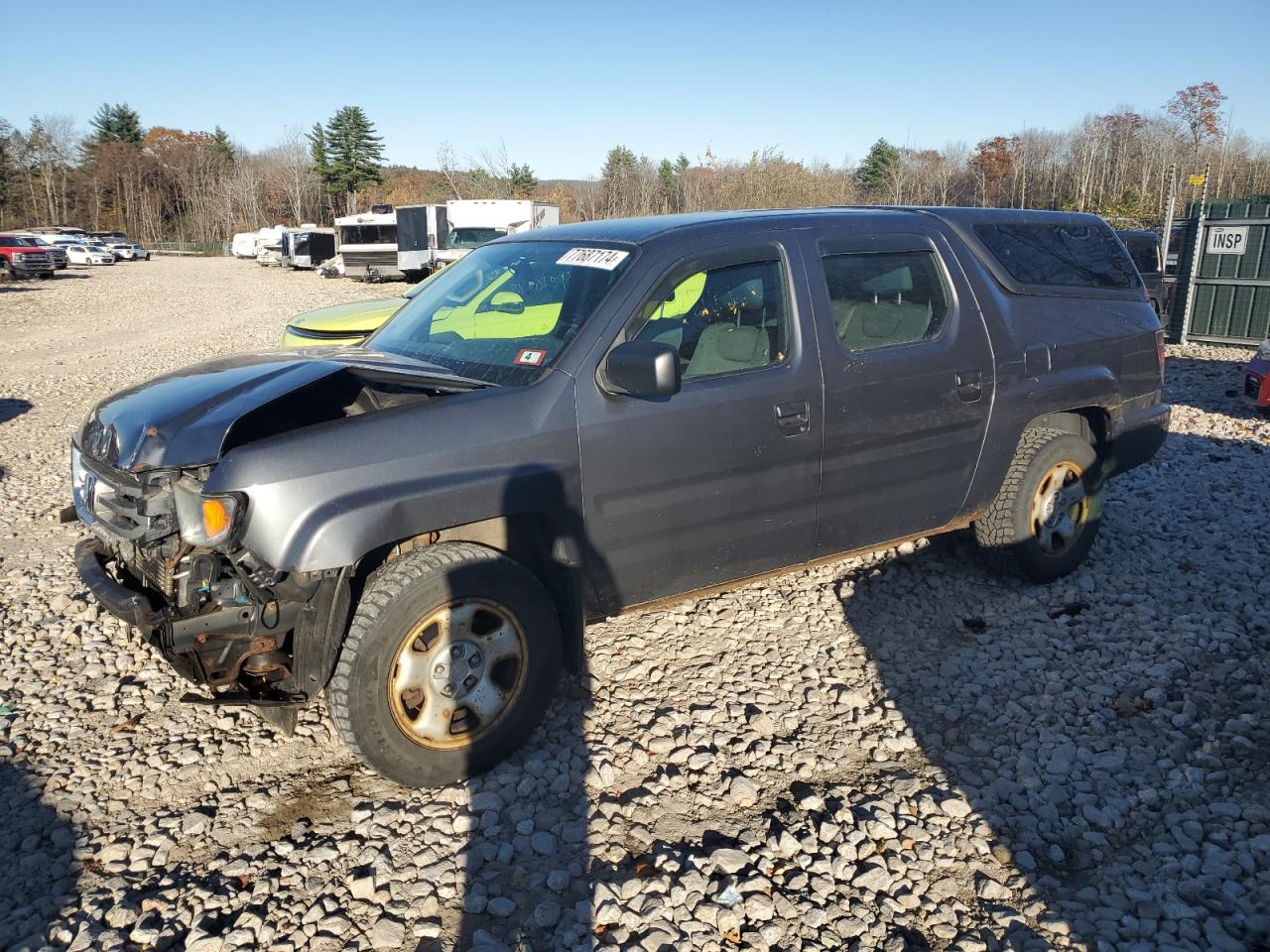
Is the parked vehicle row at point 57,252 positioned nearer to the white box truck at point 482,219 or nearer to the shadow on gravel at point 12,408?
the white box truck at point 482,219

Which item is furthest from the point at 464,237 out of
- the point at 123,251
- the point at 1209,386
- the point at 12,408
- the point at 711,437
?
the point at 123,251

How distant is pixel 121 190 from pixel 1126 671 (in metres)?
96.0

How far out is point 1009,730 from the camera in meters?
3.84

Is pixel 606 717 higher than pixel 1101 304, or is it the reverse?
pixel 1101 304

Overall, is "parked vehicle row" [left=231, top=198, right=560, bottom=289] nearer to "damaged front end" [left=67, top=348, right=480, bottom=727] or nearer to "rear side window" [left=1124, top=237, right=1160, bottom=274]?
"rear side window" [left=1124, top=237, right=1160, bottom=274]

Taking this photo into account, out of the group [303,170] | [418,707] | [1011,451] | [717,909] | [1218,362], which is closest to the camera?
[717,909]

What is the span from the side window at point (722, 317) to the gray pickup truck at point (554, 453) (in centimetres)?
1

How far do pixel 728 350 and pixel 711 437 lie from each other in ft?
1.35

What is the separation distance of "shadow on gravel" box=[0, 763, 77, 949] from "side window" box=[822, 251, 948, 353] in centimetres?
356

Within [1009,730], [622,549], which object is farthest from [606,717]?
[1009,730]

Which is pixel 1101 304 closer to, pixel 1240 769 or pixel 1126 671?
pixel 1126 671

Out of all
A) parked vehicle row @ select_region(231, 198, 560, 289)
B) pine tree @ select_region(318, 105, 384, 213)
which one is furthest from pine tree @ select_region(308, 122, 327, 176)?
parked vehicle row @ select_region(231, 198, 560, 289)

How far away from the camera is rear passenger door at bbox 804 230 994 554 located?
13.4ft

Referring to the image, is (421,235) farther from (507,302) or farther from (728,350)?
(728,350)
